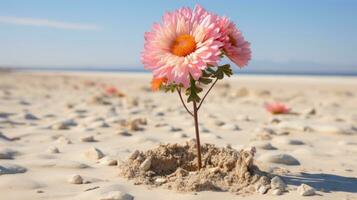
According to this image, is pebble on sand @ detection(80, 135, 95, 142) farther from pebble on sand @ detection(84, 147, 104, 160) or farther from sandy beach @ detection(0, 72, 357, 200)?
pebble on sand @ detection(84, 147, 104, 160)

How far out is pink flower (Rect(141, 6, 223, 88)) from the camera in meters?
2.44

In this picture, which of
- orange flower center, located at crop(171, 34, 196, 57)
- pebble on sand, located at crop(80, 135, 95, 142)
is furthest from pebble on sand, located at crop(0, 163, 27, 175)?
pebble on sand, located at crop(80, 135, 95, 142)

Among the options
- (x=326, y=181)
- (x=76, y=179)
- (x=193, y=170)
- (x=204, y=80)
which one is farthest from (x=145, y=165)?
(x=326, y=181)

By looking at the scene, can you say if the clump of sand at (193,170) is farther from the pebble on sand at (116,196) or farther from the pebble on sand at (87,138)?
the pebble on sand at (87,138)

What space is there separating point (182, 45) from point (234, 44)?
345 millimetres

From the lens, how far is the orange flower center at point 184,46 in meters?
2.53

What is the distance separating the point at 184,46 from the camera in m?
2.54

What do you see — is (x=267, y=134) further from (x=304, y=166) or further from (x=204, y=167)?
(x=204, y=167)

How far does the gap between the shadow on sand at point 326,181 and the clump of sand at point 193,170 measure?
0.22m

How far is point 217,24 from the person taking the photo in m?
2.62

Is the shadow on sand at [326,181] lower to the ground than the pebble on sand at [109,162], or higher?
higher

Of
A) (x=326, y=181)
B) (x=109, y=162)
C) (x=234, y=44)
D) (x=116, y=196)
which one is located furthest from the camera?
(x=109, y=162)

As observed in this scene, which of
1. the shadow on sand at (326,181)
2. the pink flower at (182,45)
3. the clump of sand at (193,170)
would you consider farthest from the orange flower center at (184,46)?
the shadow on sand at (326,181)

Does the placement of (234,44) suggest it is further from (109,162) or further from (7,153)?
(7,153)
